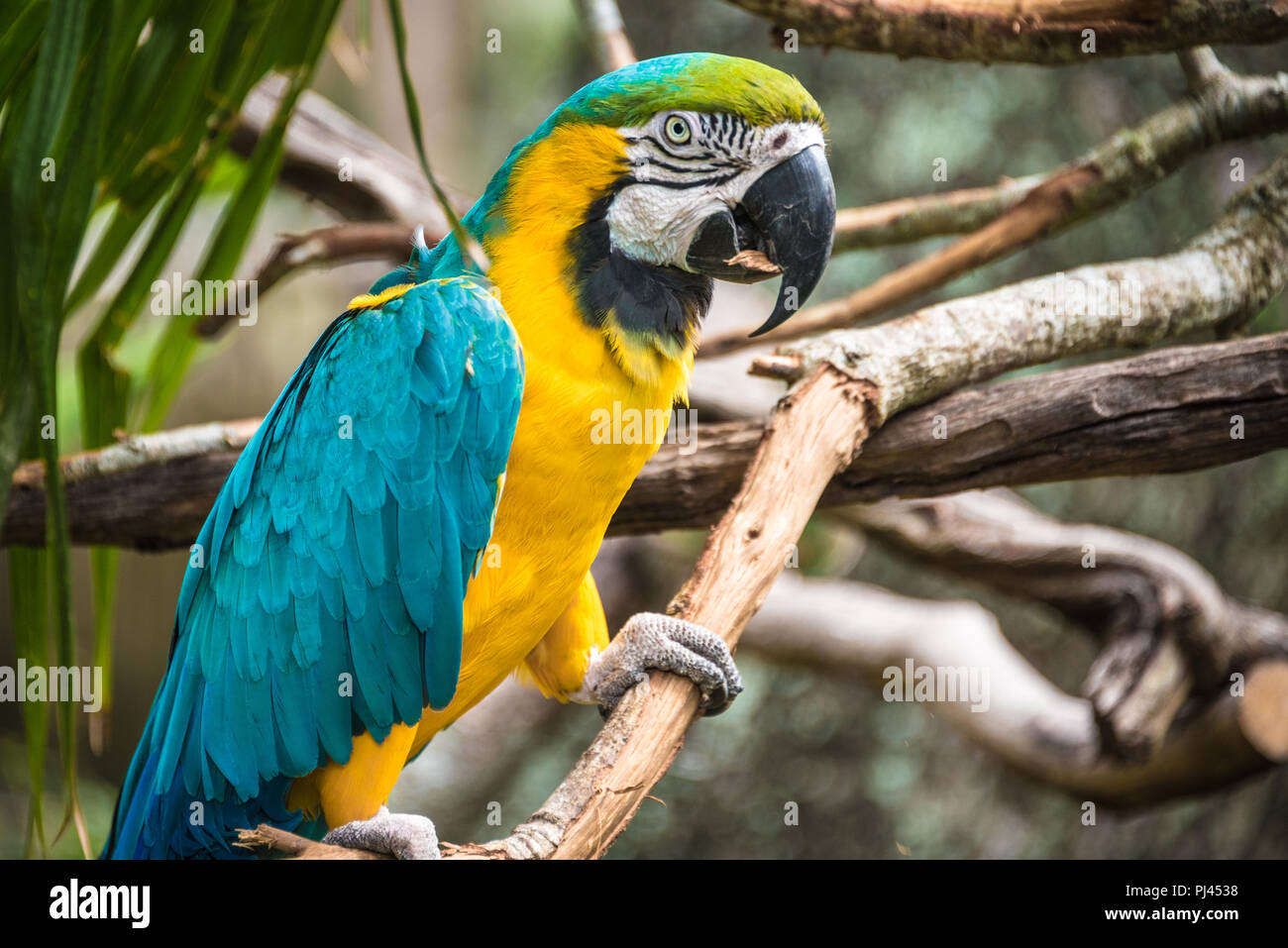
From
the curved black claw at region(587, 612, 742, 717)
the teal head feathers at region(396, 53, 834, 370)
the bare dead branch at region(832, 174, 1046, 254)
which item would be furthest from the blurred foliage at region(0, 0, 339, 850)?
the bare dead branch at region(832, 174, 1046, 254)

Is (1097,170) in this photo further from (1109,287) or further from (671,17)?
(671,17)

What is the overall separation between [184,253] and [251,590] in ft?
11.6

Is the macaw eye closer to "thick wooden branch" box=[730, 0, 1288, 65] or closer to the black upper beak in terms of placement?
the black upper beak

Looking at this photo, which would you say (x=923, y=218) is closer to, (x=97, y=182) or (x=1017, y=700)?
(x=1017, y=700)

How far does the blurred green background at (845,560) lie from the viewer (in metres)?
3.22

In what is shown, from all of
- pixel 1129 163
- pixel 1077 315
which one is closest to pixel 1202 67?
pixel 1129 163

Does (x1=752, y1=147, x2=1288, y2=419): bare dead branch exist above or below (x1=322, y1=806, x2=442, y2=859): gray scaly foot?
above

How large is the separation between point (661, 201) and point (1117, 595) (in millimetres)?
1608

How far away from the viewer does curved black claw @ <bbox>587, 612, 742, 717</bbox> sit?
132 cm

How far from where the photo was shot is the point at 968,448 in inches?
65.3

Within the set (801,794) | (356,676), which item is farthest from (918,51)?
(801,794)

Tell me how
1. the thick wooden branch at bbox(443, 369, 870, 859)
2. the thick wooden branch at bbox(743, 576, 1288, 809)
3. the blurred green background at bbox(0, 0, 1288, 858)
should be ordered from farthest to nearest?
the blurred green background at bbox(0, 0, 1288, 858) < the thick wooden branch at bbox(743, 576, 1288, 809) < the thick wooden branch at bbox(443, 369, 870, 859)

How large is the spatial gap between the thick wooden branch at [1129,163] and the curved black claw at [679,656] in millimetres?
837

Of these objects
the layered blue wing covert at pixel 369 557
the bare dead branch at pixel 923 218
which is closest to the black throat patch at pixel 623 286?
the layered blue wing covert at pixel 369 557
